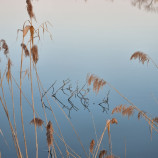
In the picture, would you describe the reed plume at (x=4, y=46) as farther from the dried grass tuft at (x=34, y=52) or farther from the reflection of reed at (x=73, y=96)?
the reflection of reed at (x=73, y=96)

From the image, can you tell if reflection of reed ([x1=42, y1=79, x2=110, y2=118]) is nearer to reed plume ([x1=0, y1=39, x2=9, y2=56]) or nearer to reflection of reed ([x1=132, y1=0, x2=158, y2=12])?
reed plume ([x1=0, y1=39, x2=9, y2=56])

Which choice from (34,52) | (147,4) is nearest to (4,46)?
(34,52)

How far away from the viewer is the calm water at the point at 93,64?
11.8 feet

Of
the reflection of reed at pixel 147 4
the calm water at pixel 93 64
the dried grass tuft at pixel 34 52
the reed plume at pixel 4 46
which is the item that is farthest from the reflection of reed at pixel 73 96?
the reflection of reed at pixel 147 4

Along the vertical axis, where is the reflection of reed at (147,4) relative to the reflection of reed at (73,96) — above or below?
above

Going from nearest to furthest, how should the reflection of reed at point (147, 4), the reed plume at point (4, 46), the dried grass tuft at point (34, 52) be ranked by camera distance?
A: the dried grass tuft at point (34, 52) → the reed plume at point (4, 46) → the reflection of reed at point (147, 4)

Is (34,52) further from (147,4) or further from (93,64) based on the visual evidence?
(147,4)

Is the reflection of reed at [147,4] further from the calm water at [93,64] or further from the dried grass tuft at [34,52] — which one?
the dried grass tuft at [34,52]

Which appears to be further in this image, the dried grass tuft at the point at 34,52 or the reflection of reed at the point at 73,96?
the reflection of reed at the point at 73,96

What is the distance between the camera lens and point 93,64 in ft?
21.0

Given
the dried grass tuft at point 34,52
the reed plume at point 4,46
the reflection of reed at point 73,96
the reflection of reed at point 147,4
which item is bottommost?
the dried grass tuft at point 34,52

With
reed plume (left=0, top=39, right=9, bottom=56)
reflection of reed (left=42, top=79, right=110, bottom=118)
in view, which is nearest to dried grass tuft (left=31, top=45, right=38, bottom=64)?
reed plume (left=0, top=39, right=9, bottom=56)

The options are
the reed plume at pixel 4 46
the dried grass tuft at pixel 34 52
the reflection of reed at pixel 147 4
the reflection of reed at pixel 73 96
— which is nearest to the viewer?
the dried grass tuft at pixel 34 52

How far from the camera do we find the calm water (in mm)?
3588
